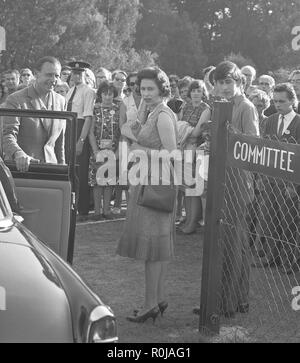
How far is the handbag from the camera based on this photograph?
6.04 metres

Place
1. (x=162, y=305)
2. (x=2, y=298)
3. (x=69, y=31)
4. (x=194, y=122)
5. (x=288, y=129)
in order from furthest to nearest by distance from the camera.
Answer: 1. (x=69, y=31)
2. (x=194, y=122)
3. (x=288, y=129)
4. (x=162, y=305)
5. (x=2, y=298)

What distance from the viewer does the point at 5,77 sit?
43.7ft

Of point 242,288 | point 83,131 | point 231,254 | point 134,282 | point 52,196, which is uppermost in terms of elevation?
point 52,196

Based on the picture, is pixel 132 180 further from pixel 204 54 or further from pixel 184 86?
pixel 204 54

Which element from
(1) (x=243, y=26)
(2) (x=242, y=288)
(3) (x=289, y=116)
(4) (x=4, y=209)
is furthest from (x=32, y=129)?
(1) (x=243, y=26)

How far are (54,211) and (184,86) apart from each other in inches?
249

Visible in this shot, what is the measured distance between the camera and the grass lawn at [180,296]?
595cm

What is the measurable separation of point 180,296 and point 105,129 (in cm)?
446

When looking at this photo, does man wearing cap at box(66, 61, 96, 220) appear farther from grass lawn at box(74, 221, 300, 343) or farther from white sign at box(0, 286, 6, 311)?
white sign at box(0, 286, 6, 311)

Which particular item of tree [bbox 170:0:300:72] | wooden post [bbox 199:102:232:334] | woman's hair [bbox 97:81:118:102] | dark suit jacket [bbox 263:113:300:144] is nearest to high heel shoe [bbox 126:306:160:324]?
wooden post [bbox 199:102:232:334]

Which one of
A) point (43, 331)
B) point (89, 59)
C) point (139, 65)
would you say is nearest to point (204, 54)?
point (139, 65)

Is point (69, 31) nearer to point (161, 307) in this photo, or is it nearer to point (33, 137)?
point (33, 137)

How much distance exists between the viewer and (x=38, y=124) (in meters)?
7.23
